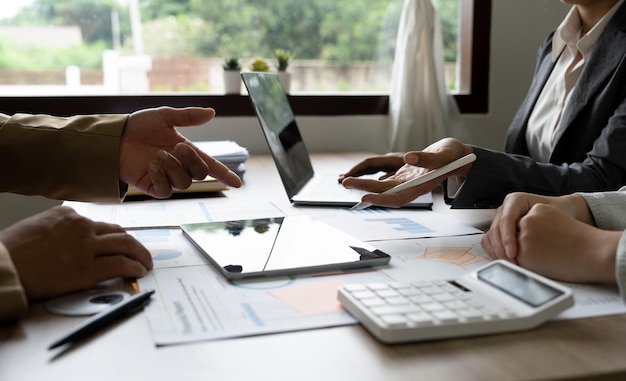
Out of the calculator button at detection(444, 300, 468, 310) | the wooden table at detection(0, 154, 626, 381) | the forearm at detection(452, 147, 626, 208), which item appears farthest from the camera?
the forearm at detection(452, 147, 626, 208)

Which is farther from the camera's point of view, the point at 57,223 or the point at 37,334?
the point at 57,223

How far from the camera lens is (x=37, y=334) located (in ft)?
2.04

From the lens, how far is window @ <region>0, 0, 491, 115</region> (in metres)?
2.13

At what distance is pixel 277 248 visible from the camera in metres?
0.90

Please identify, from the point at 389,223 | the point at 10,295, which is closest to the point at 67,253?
the point at 10,295

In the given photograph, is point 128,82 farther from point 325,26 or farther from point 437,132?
point 437,132

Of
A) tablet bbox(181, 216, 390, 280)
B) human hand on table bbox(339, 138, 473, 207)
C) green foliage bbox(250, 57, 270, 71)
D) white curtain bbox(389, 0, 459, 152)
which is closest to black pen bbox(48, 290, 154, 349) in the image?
tablet bbox(181, 216, 390, 280)

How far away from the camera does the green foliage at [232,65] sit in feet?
6.90

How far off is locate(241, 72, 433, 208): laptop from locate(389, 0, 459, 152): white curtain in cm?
63

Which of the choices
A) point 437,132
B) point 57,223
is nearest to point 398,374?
point 57,223

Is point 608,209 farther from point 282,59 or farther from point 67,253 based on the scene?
point 282,59

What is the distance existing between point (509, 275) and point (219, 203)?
2.35ft

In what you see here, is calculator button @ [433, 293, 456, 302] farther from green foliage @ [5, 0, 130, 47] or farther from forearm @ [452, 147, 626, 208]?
green foliage @ [5, 0, 130, 47]

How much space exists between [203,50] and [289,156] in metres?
0.95
